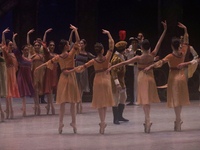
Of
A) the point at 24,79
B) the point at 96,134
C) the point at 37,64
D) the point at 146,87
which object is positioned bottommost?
the point at 96,134

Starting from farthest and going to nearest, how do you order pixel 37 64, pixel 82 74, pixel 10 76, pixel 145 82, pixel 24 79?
pixel 82 74, pixel 37 64, pixel 24 79, pixel 10 76, pixel 145 82

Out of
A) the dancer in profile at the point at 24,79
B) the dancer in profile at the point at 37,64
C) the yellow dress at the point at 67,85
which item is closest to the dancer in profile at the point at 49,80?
the dancer in profile at the point at 37,64

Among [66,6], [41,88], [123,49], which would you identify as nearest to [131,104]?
[41,88]

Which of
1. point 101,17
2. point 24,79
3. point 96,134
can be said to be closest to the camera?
point 96,134

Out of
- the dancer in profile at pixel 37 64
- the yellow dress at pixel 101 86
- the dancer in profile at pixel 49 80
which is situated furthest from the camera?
the dancer in profile at pixel 37 64

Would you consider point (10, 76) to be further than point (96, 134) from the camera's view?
Yes

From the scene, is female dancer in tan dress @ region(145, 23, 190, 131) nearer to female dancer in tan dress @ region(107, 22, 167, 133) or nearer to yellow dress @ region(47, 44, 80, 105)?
female dancer in tan dress @ region(107, 22, 167, 133)

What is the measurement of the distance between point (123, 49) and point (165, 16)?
201 inches

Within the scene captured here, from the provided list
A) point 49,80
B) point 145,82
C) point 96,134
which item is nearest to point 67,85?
point 96,134

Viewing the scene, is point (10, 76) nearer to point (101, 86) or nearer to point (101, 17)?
point (101, 86)

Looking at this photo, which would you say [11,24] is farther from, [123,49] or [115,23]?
[123,49]

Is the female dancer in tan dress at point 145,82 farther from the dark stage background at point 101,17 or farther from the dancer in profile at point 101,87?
the dark stage background at point 101,17

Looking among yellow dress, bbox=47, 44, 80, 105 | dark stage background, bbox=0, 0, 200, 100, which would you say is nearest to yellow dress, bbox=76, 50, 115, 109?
yellow dress, bbox=47, 44, 80, 105

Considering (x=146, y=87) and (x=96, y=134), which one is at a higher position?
(x=146, y=87)
